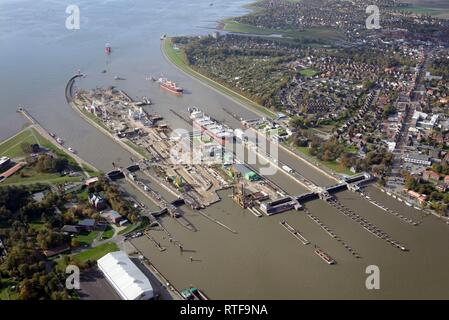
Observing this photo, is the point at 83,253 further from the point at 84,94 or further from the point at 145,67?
the point at 145,67

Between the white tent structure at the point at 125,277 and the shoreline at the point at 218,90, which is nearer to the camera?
the white tent structure at the point at 125,277

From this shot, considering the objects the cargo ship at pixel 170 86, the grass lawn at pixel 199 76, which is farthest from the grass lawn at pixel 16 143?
the grass lawn at pixel 199 76

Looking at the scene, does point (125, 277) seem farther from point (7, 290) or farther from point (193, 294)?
point (7, 290)

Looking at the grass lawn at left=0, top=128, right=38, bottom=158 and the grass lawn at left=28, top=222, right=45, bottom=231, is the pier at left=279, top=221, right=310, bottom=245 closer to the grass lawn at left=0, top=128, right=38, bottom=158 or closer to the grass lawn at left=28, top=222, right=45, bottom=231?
the grass lawn at left=28, top=222, right=45, bottom=231

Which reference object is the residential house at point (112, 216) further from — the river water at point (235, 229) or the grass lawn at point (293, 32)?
the grass lawn at point (293, 32)

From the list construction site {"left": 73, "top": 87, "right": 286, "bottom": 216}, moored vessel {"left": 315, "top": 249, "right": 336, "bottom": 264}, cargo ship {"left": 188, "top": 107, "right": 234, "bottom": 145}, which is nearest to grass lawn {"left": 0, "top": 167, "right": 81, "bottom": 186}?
construction site {"left": 73, "top": 87, "right": 286, "bottom": 216}

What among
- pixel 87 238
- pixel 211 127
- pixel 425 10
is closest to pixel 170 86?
pixel 211 127
